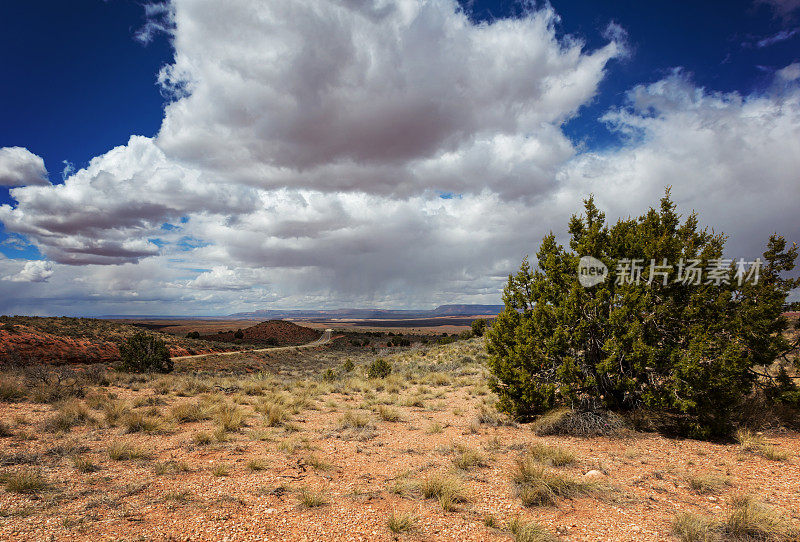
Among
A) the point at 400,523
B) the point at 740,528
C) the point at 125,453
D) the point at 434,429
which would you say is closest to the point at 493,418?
the point at 434,429

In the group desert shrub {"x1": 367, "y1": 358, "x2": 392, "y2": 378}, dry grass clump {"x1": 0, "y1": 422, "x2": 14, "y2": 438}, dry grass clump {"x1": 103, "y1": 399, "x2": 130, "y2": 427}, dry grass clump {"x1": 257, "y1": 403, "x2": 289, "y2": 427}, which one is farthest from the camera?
desert shrub {"x1": 367, "y1": 358, "x2": 392, "y2": 378}

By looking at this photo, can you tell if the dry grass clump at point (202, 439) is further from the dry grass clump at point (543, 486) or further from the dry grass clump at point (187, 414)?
the dry grass clump at point (543, 486)

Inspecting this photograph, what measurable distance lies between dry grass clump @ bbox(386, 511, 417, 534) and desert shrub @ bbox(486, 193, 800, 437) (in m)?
5.95

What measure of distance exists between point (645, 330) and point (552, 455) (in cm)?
440

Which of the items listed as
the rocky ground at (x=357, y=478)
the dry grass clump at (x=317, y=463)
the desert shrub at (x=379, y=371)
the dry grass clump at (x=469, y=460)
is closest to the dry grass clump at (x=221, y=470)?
the rocky ground at (x=357, y=478)

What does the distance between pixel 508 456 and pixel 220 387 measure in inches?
605

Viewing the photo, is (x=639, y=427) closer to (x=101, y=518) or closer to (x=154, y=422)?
(x=101, y=518)

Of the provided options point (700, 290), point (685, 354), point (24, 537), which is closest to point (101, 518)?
point (24, 537)

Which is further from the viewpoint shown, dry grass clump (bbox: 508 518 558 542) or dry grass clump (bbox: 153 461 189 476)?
dry grass clump (bbox: 153 461 189 476)

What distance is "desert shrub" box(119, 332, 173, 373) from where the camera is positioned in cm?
2209

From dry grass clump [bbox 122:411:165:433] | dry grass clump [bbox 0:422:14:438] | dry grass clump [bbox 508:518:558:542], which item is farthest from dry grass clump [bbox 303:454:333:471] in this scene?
dry grass clump [bbox 0:422:14:438]

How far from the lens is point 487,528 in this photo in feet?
17.5

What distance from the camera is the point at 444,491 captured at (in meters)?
6.20

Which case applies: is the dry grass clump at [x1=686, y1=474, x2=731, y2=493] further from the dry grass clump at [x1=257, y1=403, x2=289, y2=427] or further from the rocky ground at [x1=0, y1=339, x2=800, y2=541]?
the dry grass clump at [x1=257, y1=403, x2=289, y2=427]
